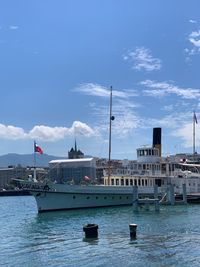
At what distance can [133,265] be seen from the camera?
69.7ft

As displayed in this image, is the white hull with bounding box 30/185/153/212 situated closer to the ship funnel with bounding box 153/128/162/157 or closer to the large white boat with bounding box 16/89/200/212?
the large white boat with bounding box 16/89/200/212

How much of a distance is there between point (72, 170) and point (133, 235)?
161 meters

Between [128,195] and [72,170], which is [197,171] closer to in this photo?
[128,195]

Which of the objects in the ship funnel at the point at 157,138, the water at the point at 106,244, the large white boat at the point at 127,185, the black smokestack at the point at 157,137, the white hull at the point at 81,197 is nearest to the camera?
the water at the point at 106,244

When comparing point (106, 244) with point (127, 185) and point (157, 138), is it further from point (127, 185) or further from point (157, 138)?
point (157, 138)

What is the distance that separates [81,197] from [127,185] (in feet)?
A: 31.7

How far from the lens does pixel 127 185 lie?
63594 mm

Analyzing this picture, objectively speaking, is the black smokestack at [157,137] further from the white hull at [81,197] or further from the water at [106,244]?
the water at [106,244]

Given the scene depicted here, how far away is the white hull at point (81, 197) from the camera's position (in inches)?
2109

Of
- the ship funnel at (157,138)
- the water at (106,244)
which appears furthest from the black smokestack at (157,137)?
the water at (106,244)

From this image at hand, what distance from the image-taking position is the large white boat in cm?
5400

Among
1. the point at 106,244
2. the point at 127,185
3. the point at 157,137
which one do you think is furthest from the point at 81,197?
the point at 106,244

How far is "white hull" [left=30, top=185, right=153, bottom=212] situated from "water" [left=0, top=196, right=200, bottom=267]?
11.9m

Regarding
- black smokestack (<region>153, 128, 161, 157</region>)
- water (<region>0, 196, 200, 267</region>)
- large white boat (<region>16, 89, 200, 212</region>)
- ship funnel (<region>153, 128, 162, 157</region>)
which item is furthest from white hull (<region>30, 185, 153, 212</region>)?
black smokestack (<region>153, 128, 161, 157</region>)
